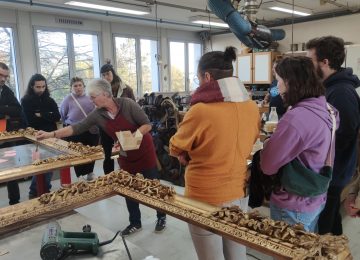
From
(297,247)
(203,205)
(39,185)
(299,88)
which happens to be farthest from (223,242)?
(39,185)

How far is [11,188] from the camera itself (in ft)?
10.4

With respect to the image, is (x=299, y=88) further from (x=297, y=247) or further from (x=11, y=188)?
(x=11, y=188)

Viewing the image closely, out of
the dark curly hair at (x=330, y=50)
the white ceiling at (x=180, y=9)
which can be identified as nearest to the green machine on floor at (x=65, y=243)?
the dark curly hair at (x=330, y=50)

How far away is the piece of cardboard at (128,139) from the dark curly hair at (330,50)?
1.17 metres

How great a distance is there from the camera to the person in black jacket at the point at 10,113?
318 centimetres

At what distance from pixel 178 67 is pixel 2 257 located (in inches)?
315

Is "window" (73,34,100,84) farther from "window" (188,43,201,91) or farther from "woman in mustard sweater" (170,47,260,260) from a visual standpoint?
"woman in mustard sweater" (170,47,260,260)

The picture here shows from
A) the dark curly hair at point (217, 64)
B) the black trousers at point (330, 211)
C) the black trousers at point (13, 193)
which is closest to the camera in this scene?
the dark curly hair at point (217, 64)

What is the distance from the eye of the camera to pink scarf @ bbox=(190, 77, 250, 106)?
123cm

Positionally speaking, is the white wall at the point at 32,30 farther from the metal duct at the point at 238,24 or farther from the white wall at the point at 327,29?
the metal duct at the point at 238,24

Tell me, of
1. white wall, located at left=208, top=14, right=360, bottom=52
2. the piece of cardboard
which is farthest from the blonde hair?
white wall, located at left=208, top=14, right=360, bottom=52

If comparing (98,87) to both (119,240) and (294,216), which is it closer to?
(119,240)

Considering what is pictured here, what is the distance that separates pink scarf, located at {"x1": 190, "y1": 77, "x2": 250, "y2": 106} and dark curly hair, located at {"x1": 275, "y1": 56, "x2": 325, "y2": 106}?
0.18m

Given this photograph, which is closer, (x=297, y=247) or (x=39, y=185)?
(x=297, y=247)
